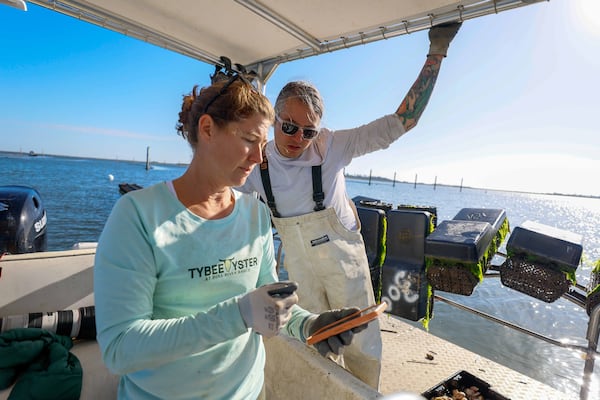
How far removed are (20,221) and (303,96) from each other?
324cm

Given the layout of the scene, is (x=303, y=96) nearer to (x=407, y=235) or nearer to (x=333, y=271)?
(x=333, y=271)

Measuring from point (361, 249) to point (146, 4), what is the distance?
2.12 m

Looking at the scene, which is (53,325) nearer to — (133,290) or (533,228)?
(133,290)

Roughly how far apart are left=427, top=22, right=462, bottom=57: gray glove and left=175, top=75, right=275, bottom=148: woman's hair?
1339mm

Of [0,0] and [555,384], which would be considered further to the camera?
[555,384]

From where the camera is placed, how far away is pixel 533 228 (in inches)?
73.4

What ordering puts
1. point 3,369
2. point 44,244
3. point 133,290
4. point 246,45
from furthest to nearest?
point 44,244 → point 246,45 → point 3,369 → point 133,290

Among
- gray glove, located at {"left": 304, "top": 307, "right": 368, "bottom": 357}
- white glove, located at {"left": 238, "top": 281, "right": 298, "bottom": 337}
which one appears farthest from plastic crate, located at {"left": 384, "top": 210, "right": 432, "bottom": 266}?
white glove, located at {"left": 238, "top": 281, "right": 298, "bottom": 337}

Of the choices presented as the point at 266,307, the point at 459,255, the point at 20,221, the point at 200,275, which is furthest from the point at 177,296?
the point at 20,221

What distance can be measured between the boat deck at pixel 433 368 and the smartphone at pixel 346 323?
5.09 ft

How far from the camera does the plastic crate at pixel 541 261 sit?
5.41 ft

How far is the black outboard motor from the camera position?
9.89 ft

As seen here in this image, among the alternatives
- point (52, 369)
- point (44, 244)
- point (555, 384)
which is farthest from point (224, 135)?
point (555, 384)

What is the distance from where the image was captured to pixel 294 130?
1766mm
